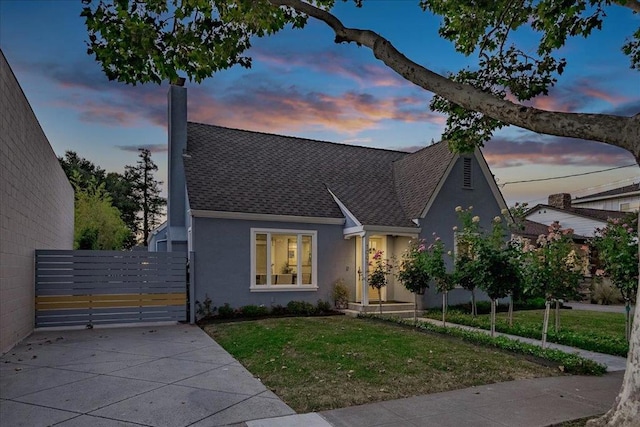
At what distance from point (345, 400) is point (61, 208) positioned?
14.7 m

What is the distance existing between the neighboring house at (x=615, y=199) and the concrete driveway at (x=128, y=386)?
35.5 metres

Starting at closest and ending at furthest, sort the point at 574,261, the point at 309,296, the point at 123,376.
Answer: the point at 123,376
the point at 574,261
the point at 309,296

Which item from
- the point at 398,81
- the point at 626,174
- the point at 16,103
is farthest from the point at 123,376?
the point at 626,174

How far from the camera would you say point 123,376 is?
6121 mm

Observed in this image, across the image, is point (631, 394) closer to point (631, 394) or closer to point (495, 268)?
point (631, 394)

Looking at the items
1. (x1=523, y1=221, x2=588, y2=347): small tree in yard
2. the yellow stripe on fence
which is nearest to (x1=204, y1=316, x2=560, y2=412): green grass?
(x1=523, y1=221, x2=588, y2=347): small tree in yard

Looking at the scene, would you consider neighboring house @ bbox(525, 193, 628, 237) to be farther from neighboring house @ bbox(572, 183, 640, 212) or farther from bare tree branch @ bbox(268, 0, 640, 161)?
bare tree branch @ bbox(268, 0, 640, 161)

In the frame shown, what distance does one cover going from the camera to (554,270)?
25.4ft

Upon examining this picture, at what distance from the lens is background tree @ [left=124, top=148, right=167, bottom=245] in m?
46.1

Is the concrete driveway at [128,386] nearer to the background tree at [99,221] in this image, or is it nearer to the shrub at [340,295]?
the shrub at [340,295]

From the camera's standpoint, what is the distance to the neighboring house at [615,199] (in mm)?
32750

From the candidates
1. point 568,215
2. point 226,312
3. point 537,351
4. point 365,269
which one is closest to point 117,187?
point 226,312

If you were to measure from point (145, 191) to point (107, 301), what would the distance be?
38.9m

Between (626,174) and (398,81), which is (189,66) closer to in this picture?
(398,81)
